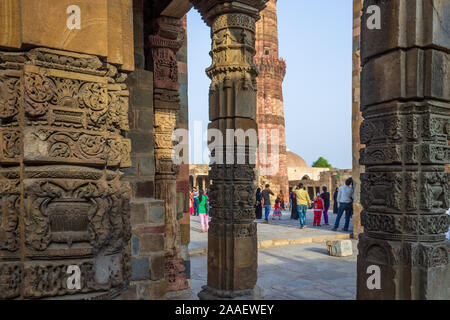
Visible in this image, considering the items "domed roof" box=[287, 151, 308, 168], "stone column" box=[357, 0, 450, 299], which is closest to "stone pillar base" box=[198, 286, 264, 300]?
"stone column" box=[357, 0, 450, 299]

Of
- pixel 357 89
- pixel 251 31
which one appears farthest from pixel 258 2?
pixel 357 89

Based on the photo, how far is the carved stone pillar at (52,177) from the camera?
1.35 meters

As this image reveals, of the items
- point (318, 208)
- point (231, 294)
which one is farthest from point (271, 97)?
point (231, 294)

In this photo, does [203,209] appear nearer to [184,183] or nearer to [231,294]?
[184,183]

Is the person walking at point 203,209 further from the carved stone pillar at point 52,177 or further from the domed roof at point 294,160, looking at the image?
the domed roof at point 294,160

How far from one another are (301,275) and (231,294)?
7.60 feet

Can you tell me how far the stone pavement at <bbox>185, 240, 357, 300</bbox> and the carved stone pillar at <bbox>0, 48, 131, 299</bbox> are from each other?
376cm

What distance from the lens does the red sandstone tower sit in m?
27.2

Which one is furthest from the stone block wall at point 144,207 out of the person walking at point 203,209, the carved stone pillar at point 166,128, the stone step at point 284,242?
the person walking at point 203,209

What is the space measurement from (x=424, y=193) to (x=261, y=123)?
25.6m

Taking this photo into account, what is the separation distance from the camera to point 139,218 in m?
2.58

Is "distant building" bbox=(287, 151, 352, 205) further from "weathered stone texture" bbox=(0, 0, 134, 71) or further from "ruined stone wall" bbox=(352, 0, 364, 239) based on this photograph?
"weathered stone texture" bbox=(0, 0, 134, 71)

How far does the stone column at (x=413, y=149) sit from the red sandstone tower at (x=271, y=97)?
78.3ft
